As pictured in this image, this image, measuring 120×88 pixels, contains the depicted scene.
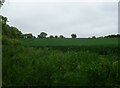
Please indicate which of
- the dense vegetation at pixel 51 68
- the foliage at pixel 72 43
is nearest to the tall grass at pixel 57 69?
the dense vegetation at pixel 51 68

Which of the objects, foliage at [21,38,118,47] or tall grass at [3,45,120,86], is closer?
tall grass at [3,45,120,86]

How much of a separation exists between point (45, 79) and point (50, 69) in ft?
3.49

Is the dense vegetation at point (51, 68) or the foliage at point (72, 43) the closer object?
the dense vegetation at point (51, 68)

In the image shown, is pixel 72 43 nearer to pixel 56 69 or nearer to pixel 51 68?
pixel 51 68

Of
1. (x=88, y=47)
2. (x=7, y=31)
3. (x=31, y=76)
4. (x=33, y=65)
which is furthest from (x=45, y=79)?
(x=88, y=47)

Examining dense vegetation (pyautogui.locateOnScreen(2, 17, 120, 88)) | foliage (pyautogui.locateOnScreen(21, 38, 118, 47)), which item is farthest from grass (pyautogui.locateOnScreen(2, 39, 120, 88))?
foliage (pyautogui.locateOnScreen(21, 38, 118, 47))

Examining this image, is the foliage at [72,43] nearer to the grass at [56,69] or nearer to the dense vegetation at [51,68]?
the dense vegetation at [51,68]

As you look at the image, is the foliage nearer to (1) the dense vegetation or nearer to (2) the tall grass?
(1) the dense vegetation

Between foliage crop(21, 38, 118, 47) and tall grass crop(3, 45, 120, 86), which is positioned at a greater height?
foliage crop(21, 38, 118, 47)

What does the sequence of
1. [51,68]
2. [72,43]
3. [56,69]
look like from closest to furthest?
[56,69] → [51,68] → [72,43]

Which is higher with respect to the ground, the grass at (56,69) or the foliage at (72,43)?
the foliage at (72,43)

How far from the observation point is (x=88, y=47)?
2692cm

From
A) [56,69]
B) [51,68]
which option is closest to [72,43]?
[51,68]

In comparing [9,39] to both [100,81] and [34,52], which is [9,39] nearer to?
[34,52]
